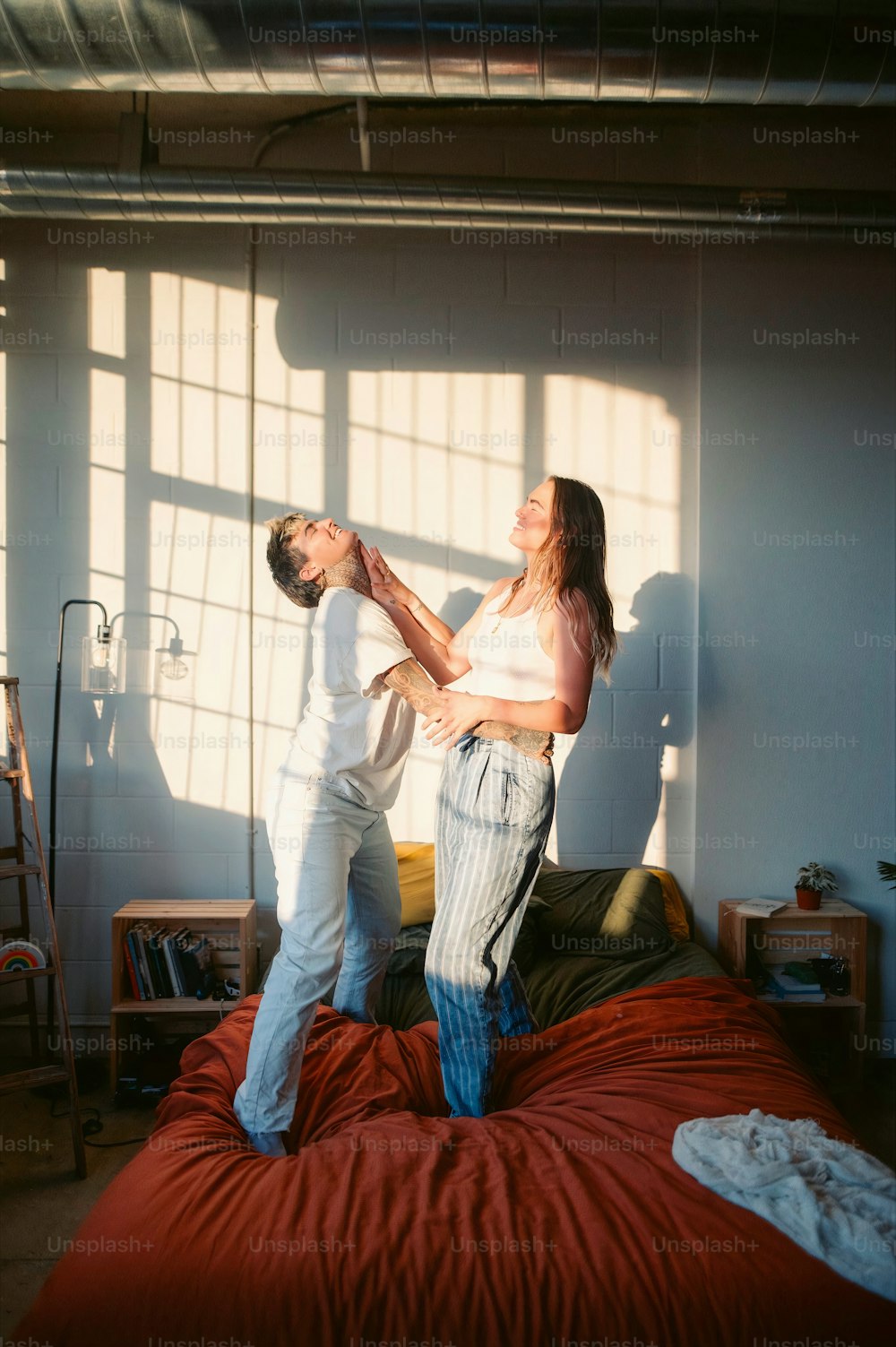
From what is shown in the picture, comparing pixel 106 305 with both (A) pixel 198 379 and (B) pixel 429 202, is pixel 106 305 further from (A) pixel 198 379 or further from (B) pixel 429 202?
(B) pixel 429 202

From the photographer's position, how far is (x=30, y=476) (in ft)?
12.9

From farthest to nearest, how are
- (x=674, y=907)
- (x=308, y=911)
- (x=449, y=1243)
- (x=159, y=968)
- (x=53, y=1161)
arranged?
(x=674, y=907) → (x=159, y=968) → (x=53, y=1161) → (x=308, y=911) → (x=449, y=1243)

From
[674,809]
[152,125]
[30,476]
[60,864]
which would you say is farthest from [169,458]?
[674,809]

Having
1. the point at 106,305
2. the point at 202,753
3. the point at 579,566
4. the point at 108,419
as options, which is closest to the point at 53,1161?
the point at 202,753

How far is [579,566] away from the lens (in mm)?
2539

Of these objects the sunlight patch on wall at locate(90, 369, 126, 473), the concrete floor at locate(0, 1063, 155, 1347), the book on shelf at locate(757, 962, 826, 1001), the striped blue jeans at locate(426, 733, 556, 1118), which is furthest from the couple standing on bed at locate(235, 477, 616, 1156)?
the sunlight patch on wall at locate(90, 369, 126, 473)

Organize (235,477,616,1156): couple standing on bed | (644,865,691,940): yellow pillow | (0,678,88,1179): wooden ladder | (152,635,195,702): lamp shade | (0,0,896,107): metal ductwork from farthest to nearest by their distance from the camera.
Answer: (152,635,195,702): lamp shade → (644,865,691,940): yellow pillow → (0,678,88,1179): wooden ladder → (235,477,616,1156): couple standing on bed → (0,0,896,107): metal ductwork

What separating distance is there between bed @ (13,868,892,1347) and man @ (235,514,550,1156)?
0.23m

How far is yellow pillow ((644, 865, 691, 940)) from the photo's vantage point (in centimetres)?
376

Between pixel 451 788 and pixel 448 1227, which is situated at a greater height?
pixel 451 788

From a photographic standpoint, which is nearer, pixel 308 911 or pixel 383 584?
pixel 308 911

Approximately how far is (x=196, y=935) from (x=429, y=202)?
3042mm

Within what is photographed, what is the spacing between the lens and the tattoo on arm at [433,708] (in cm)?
250

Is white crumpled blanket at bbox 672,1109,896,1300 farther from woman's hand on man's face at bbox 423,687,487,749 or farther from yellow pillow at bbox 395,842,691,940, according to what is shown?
yellow pillow at bbox 395,842,691,940
